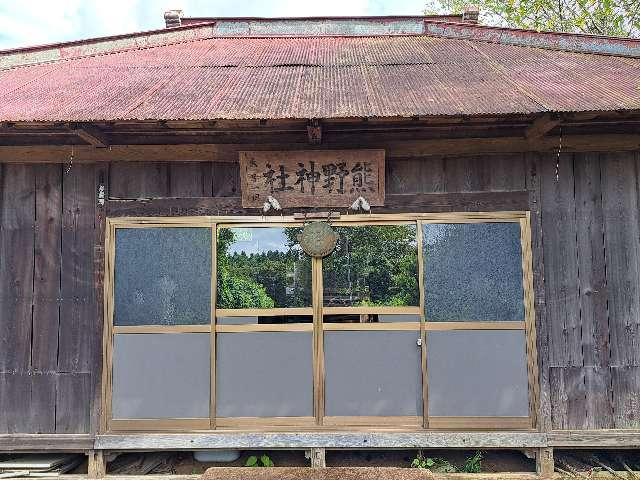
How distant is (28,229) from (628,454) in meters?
6.78

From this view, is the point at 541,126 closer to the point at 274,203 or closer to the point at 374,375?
the point at 274,203

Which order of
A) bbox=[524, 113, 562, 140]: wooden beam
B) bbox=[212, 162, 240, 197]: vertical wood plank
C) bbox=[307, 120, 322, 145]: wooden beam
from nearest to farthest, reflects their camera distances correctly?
1. bbox=[524, 113, 562, 140]: wooden beam
2. bbox=[307, 120, 322, 145]: wooden beam
3. bbox=[212, 162, 240, 197]: vertical wood plank

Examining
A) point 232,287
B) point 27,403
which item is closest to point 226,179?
point 232,287

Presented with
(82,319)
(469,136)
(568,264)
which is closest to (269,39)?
(469,136)

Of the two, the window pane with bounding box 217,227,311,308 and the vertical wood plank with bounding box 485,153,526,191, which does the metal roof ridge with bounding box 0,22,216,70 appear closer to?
the window pane with bounding box 217,227,311,308

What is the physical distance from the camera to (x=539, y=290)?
A: 4.64 m

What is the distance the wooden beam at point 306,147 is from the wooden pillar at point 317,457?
123 inches

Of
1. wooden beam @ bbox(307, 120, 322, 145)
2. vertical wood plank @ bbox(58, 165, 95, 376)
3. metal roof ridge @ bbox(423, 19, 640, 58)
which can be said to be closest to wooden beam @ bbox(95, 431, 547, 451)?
vertical wood plank @ bbox(58, 165, 95, 376)

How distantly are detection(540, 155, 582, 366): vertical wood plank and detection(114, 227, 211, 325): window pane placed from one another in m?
3.57

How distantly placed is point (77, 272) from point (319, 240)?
8.50ft

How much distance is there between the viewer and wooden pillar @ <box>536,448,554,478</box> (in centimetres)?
448

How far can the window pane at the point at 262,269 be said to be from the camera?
4.73 metres

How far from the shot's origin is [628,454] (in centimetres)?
470

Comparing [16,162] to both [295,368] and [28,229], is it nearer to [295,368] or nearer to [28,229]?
[28,229]
